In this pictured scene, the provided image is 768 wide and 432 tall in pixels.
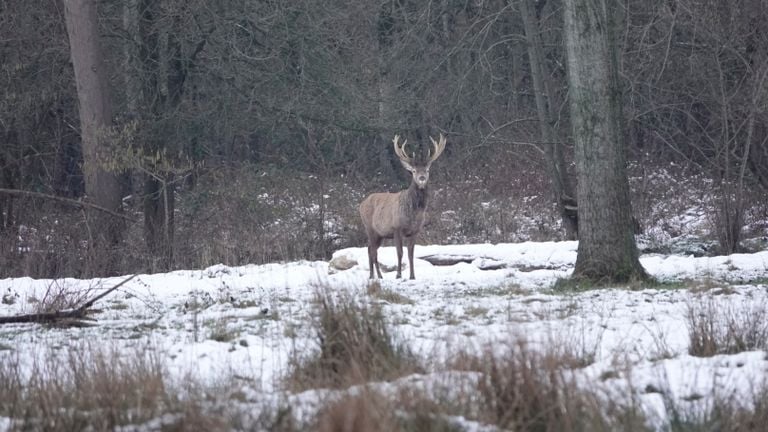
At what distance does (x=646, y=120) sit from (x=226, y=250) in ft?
36.2

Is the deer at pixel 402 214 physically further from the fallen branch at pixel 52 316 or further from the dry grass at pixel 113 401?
the dry grass at pixel 113 401

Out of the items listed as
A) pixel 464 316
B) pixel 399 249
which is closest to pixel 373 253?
pixel 399 249

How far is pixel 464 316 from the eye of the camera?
888cm

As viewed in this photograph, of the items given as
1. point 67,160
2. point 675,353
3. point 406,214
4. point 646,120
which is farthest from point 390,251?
point 67,160

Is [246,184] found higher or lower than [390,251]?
higher

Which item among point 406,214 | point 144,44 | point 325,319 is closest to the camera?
point 325,319

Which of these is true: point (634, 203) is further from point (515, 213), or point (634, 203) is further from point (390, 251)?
point (390, 251)

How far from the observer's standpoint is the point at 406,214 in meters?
16.0

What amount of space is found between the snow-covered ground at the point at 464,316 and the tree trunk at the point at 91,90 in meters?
4.59

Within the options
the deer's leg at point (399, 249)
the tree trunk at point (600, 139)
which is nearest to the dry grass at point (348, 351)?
the tree trunk at point (600, 139)

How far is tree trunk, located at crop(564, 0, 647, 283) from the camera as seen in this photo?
11.6 meters

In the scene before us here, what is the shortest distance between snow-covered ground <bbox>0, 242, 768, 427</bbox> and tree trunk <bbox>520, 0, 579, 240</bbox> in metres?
3.26

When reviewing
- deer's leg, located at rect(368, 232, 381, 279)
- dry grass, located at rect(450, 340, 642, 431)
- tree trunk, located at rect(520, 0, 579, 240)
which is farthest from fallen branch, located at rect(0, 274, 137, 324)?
tree trunk, located at rect(520, 0, 579, 240)

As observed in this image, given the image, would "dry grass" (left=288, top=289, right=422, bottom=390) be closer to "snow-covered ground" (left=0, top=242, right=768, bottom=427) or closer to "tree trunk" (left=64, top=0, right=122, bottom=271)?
"snow-covered ground" (left=0, top=242, right=768, bottom=427)
